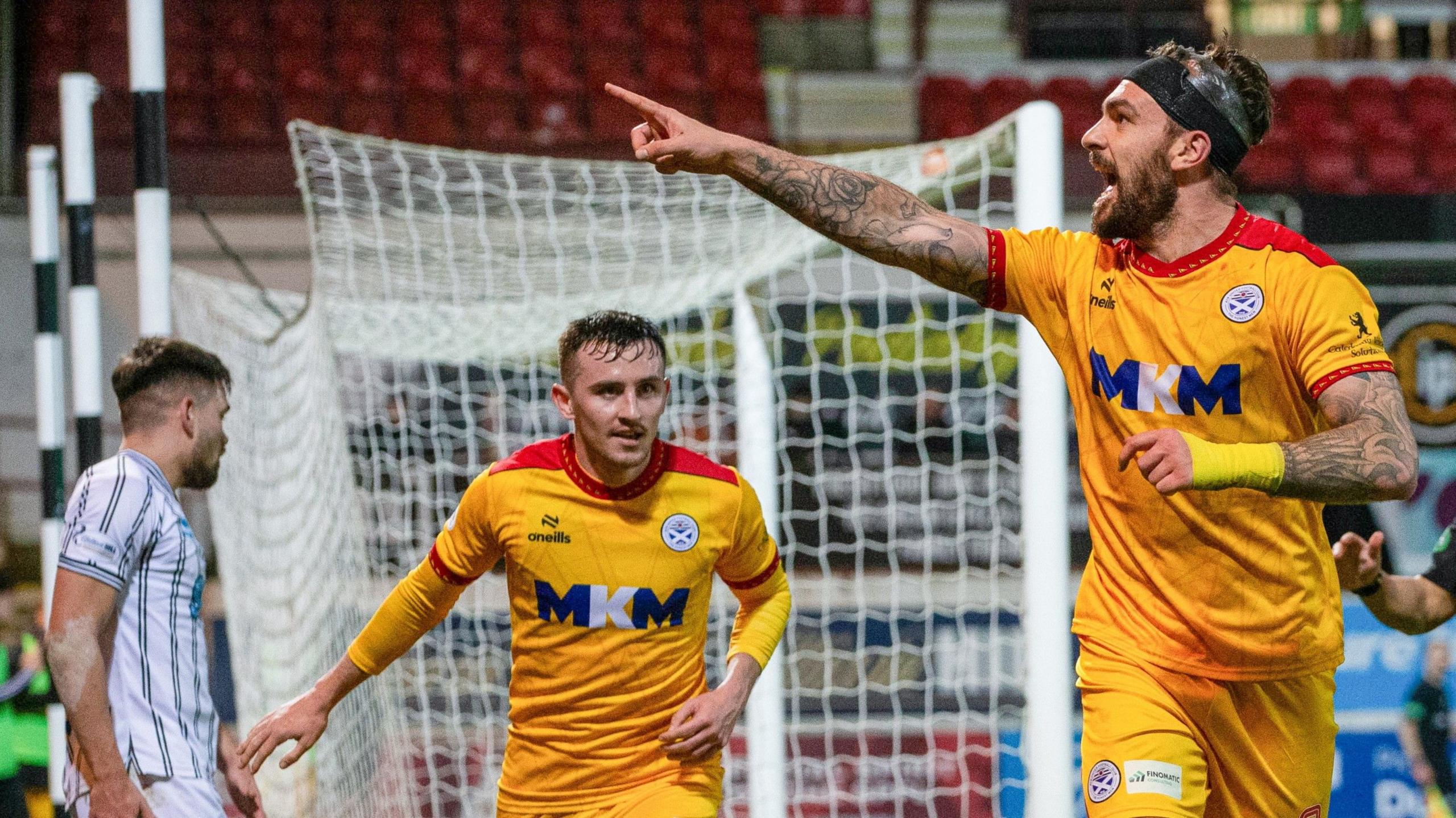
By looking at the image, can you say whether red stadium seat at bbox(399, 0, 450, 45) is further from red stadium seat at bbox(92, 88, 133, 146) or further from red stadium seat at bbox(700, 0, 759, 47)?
red stadium seat at bbox(92, 88, 133, 146)

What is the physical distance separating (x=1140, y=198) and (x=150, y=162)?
10.3 feet

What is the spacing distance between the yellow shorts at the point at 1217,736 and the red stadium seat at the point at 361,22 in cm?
1051

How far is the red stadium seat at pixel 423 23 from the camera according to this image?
1195cm

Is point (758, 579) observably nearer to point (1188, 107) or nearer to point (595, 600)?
point (595, 600)

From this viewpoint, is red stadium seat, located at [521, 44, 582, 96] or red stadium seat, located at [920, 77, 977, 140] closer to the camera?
red stadium seat, located at [521, 44, 582, 96]

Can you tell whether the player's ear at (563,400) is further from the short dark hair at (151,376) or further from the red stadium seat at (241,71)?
the red stadium seat at (241,71)

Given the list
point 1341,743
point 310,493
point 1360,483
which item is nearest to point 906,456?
point 1341,743

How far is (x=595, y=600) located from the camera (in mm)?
3283

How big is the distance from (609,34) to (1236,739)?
1064cm

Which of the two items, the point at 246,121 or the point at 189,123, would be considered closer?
the point at 189,123

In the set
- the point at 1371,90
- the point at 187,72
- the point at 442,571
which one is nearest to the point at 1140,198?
the point at 442,571

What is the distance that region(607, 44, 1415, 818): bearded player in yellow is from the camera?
8.80 feet

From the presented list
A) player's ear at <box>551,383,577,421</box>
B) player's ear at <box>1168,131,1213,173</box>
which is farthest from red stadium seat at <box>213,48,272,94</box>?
player's ear at <box>1168,131,1213,173</box>

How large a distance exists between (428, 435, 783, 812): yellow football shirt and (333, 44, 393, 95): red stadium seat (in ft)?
28.6
